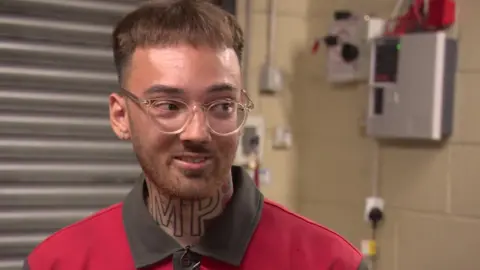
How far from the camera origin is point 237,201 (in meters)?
1.29

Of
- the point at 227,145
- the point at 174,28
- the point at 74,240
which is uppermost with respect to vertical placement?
the point at 174,28

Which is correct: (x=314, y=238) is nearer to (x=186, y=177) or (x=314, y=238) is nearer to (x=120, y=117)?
(x=186, y=177)

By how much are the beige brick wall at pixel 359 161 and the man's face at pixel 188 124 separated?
3.57ft

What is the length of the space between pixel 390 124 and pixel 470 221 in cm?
40

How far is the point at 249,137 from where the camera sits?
2410 mm

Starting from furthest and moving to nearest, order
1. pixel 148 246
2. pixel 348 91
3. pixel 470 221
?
pixel 348 91
pixel 470 221
pixel 148 246

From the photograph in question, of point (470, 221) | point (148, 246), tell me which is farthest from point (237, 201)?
point (470, 221)

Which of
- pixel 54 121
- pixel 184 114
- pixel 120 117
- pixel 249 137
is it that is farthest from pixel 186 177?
pixel 249 137

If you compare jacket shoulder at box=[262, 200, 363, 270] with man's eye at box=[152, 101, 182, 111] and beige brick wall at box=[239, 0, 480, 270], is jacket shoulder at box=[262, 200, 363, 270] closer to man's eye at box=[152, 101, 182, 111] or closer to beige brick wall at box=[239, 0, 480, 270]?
man's eye at box=[152, 101, 182, 111]

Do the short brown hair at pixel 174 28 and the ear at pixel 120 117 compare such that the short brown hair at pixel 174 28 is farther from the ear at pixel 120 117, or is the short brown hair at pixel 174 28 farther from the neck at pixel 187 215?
the neck at pixel 187 215

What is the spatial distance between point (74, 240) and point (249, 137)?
3.84 ft

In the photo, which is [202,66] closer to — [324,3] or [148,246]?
[148,246]

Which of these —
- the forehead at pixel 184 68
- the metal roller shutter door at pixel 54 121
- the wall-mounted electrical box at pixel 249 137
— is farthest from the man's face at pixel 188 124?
the wall-mounted electrical box at pixel 249 137

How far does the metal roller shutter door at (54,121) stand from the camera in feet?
6.81
